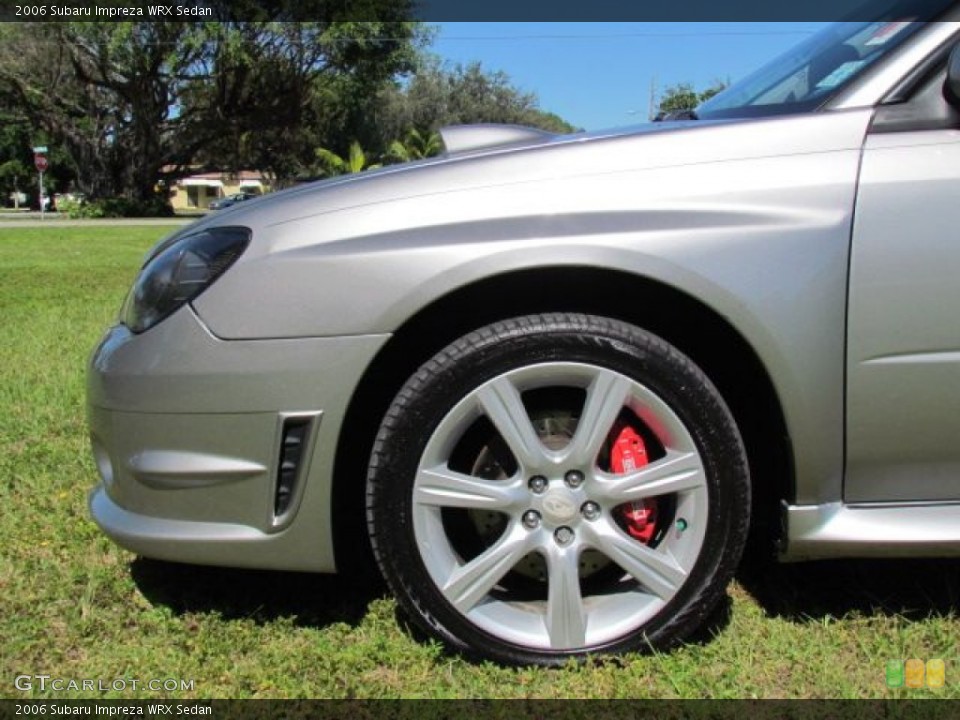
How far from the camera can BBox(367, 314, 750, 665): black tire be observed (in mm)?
1985

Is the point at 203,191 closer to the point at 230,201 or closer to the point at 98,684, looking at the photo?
the point at 230,201

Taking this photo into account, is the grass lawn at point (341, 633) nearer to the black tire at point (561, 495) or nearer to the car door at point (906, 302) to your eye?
the black tire at point (561, 495)

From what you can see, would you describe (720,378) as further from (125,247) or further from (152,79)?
(152,79)

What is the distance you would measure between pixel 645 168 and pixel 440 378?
0.67 metres

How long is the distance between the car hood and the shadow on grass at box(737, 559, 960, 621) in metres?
1.25

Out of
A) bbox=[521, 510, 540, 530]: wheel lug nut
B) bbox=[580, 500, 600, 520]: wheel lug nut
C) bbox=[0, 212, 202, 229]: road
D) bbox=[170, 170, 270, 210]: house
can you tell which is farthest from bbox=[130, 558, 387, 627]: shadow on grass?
bbox=[170, 170, 270, 210]: house

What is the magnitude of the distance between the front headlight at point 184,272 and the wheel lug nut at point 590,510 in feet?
3.25

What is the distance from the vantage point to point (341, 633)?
232cm

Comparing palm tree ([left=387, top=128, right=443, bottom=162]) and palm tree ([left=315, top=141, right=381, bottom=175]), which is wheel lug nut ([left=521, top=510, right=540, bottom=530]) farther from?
palm tree ([left=387, top=128, right=443, bottom=162])

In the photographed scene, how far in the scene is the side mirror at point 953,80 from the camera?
1.93m

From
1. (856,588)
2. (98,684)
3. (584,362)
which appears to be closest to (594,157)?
(584,362)

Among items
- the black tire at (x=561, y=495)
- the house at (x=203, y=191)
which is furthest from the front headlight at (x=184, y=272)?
the house at (x=203, y=191)

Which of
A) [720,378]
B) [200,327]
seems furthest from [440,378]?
[720,378]

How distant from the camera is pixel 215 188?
277 ft
